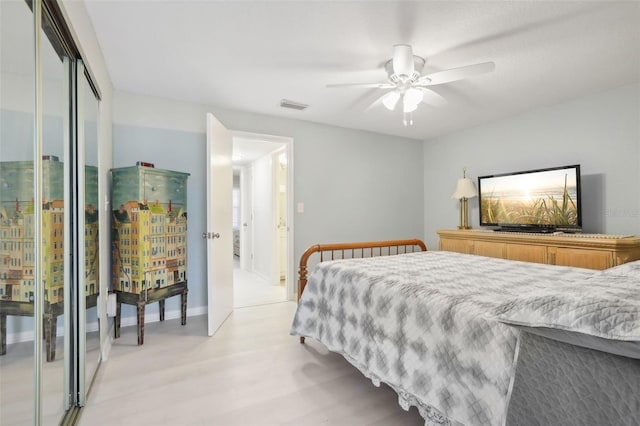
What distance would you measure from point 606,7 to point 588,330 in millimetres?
2018

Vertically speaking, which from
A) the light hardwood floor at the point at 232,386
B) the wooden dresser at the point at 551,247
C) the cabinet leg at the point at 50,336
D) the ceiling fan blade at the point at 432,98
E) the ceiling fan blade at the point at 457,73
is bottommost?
the light hardwood floor at the point at 232,386

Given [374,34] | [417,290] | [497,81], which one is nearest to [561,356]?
[417,290]

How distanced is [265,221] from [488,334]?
4328 mm

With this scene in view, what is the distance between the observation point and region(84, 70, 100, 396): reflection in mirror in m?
1.84

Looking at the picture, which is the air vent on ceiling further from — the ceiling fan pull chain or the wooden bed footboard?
the wooden bed footboard

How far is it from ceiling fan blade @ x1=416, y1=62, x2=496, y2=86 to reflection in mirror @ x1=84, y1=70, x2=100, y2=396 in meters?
2.15

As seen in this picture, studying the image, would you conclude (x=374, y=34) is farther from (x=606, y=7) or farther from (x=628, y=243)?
(x=628, y=243)

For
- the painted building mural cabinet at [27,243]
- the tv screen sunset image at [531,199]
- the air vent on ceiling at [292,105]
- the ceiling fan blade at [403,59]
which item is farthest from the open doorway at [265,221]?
the tv screen sunset image at [531,199]

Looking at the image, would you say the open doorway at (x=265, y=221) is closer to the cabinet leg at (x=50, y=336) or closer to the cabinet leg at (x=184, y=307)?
the cabinet leg at (x=184, y=307)

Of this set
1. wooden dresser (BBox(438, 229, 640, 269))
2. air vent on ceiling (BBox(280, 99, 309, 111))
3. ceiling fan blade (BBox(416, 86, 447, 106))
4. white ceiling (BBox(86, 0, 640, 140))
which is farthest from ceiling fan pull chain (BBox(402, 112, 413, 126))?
wooden dresser (BBox(438, 229, 640, 269))

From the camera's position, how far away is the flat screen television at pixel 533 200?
3086mm

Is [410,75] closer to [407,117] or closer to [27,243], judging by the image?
[407,117]

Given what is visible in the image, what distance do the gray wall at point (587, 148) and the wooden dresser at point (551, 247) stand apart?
48cm

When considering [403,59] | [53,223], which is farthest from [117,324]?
[403,59]
